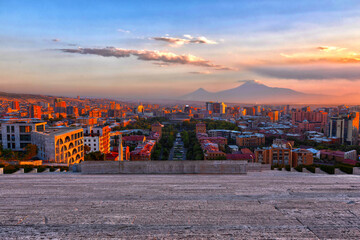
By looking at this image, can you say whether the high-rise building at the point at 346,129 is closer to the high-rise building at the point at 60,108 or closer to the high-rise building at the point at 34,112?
the high-rise building at the point at 34,112

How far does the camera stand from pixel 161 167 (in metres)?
7.75

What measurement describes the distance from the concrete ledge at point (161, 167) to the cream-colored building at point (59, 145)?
1068 centimetres

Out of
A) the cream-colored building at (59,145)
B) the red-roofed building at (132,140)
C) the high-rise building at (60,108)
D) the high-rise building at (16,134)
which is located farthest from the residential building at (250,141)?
the high-rise building at (60,108)

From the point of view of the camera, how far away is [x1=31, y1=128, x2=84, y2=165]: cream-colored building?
17203 mm

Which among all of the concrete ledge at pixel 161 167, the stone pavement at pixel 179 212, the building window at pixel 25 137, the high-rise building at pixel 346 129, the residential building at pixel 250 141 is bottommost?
the residential building at pixel 250 141

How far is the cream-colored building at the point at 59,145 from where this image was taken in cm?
1720

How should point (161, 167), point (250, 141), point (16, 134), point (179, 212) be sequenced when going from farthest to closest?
1. point (250, 141)
2. point (16, 134)
3. point (161, 167)
4. point (179, 212)

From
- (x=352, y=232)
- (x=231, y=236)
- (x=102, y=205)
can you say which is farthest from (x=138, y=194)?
(x=352, y=232)

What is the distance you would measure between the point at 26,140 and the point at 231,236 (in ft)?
68.4

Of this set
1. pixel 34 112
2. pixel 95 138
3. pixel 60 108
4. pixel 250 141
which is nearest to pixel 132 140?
pixel 95 138

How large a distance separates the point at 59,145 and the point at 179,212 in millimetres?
16252

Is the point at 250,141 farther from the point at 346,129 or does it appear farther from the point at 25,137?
the point at 25,137

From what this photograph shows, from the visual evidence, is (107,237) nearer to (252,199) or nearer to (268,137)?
(252,199)

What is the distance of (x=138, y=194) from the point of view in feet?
15.6
